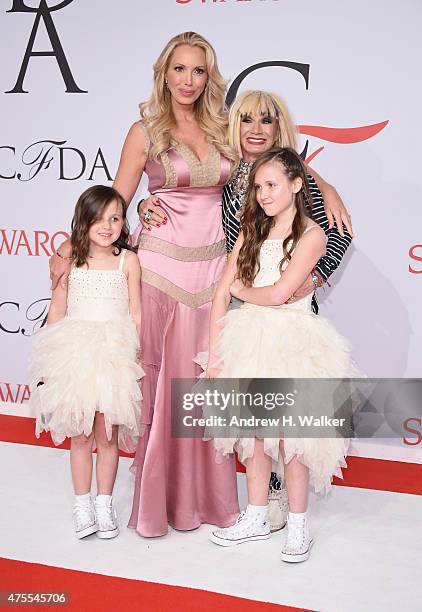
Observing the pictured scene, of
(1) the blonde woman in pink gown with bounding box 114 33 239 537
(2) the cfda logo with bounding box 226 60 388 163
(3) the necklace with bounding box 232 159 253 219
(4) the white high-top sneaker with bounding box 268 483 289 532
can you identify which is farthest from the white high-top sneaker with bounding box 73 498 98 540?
(2) the cfda logo with bounding box 226 60 388 163

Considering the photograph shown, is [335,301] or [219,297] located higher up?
[219,297]

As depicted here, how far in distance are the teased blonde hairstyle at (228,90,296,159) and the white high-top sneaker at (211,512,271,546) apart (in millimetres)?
1353

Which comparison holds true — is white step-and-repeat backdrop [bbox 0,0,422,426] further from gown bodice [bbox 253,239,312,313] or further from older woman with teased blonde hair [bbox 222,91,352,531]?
gown bodice [bbox 253,239,312,313]

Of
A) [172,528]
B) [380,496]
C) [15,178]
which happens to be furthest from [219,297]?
[15,178]

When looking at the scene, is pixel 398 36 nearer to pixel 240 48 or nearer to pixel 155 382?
pixel 240 48

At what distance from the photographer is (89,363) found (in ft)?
9.66

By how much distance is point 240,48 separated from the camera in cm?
439

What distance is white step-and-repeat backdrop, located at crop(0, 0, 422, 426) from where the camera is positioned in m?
4.19

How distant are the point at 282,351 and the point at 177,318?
0.50 m

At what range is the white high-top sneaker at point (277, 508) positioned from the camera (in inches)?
127

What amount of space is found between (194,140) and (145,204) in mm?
306

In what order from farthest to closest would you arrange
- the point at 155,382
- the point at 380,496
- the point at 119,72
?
1. the point at 119,72
2. the point at 380,496
3. the point at 155,382

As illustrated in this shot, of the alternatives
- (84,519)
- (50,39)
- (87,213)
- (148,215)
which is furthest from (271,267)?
(50,39)
